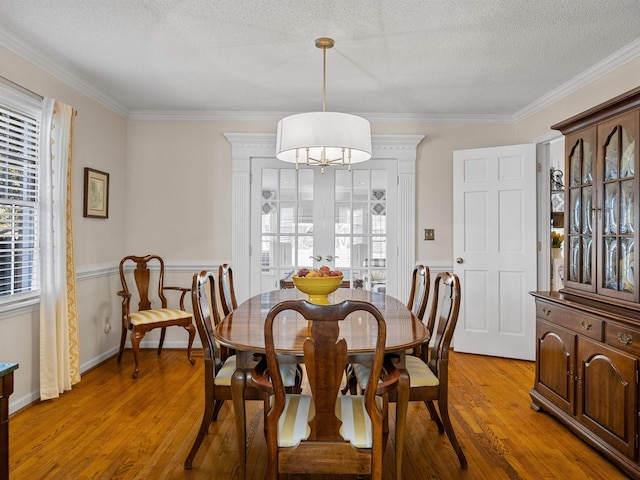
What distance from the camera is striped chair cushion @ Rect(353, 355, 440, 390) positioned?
2.29m

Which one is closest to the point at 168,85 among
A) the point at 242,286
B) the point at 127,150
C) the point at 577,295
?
the point at 127,150

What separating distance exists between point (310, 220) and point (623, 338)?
3010 mm

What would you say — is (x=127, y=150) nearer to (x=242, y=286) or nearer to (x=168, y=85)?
(x=168, y=85)

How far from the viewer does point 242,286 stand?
470cm

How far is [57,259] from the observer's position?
10.7 feet

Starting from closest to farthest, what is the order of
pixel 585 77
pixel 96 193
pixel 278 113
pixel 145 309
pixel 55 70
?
1. pixel 55 70
2. pixel 585 77
3. pixel 96 193
4. pixel 145 309
5. pixel 278 113

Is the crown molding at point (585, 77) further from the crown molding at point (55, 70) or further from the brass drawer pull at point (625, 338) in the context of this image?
the crown molding at point (55, 70)

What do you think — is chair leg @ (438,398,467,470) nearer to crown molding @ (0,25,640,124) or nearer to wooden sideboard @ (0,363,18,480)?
wooden sideboard @ (0,363,18,480)

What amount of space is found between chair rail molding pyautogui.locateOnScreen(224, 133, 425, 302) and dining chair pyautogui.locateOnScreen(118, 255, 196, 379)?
2.21 feet

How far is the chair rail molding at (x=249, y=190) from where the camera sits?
15.3 feet

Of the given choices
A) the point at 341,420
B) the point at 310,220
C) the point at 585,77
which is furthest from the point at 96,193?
the point at 585,77

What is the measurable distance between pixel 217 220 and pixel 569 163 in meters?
3.22

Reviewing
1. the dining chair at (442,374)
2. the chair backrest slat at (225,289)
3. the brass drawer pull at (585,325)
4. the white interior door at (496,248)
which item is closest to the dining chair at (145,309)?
the chair backrest slat at (225,289)

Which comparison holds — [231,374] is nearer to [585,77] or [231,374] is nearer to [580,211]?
[580,211]
